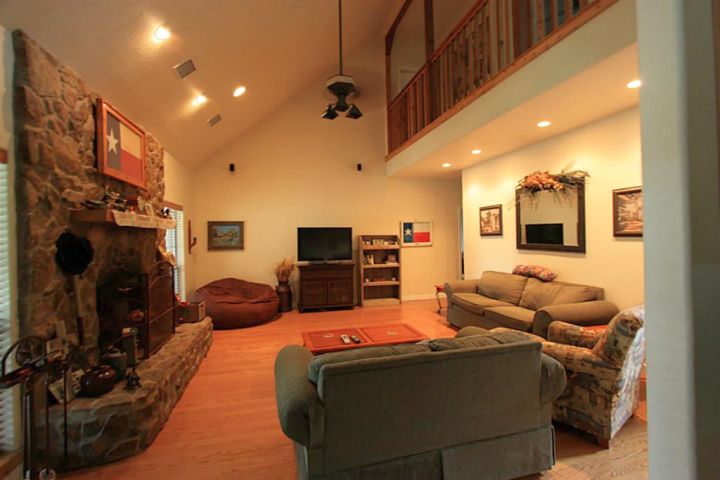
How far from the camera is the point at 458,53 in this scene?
4301 mm

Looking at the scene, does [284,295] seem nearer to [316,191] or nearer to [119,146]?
[316,191]

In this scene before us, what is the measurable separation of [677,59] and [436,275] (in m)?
6.67

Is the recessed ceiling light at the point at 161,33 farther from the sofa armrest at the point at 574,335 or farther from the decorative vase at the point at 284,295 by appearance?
the decorative vase at the point at 284,295

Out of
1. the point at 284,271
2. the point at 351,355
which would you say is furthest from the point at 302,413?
the point at 284,271

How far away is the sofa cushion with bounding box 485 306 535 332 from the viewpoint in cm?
359

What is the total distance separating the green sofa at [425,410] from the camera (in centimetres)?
156

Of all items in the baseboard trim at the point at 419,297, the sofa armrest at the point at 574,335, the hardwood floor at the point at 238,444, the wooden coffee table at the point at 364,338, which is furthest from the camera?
the baseboard trim at the point at 419,297

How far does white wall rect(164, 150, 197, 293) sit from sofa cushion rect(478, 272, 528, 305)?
472cm

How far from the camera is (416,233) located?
7242 millimetres

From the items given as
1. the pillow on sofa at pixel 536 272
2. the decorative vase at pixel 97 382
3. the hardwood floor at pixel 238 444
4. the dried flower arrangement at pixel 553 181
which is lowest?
the hardwood floor at pixel 238 444

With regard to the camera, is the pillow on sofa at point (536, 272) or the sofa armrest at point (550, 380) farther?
the pillow on sofa at point (536, 272)

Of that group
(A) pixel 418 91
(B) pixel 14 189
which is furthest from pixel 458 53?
(B) pixel 14 189

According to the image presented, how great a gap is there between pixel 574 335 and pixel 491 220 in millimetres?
3247

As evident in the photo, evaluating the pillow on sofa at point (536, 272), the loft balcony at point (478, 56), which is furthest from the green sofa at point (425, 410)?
the pillow on sofa at point (536, 272)
